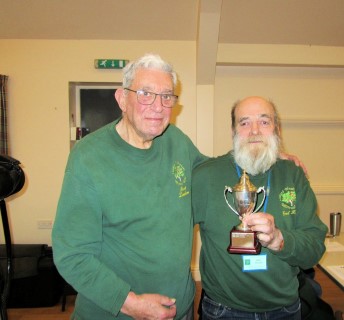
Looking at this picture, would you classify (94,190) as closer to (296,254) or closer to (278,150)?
(296,254)

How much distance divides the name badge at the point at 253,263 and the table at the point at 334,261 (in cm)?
64

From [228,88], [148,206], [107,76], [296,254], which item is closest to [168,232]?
[148,206]

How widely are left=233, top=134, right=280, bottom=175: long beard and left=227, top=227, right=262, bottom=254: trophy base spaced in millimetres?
352

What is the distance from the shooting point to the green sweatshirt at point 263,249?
1.26 m

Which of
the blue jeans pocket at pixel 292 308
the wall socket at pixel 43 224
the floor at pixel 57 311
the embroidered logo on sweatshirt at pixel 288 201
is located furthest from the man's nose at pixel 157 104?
the wall socket at pixel 43 224

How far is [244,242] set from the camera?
117 cm

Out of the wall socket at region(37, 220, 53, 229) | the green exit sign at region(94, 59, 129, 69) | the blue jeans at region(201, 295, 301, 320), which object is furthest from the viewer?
the wall socket at region(37, 220, 53, 229)

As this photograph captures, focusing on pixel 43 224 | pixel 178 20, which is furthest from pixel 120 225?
pixel 43 224

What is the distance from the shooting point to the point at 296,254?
116cm

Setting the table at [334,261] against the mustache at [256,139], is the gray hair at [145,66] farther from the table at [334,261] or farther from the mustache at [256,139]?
the table at [334,261]

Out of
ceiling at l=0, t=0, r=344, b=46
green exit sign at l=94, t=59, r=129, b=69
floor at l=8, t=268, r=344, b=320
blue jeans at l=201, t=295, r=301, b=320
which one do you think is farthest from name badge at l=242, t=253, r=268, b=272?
green exit sign at l=94, t=59, r=129, b=69

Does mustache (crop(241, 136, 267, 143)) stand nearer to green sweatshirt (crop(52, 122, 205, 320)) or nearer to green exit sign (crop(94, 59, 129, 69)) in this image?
green sweatshirt (crop(52, 122, 205, 320))

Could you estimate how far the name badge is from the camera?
1.25 meters

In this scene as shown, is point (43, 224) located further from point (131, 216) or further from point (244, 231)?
point (244, 231)
